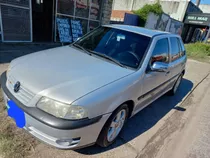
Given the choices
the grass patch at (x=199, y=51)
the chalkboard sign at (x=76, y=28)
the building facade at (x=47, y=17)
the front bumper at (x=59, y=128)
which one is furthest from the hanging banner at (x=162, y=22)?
the front bumper at (x=59, y=128)

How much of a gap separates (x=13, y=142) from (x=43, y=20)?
288 inches

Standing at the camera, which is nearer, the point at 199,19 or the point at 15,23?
the point at 15,23

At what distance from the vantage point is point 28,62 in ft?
7.73

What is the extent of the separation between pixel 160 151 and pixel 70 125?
1.64 m

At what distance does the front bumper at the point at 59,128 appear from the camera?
1.72 m

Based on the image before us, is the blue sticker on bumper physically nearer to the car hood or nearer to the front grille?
the front grille

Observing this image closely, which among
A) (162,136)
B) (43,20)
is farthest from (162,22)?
(162,136)

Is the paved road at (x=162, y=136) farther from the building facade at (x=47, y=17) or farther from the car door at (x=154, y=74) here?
the building facade at (x=47, y=17)

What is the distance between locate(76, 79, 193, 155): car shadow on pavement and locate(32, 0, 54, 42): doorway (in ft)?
19.9

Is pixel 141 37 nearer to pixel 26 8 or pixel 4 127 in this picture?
pixel 4 127

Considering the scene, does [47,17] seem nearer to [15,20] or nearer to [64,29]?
[64,29]

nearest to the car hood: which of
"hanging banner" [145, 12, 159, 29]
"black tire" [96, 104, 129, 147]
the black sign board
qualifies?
"black tire" [96, 104, 129, 147]

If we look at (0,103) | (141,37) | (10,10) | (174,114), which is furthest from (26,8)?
(174,114)

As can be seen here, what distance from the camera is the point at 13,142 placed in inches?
85.7
